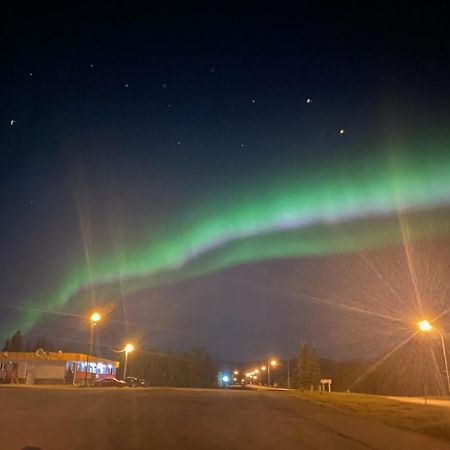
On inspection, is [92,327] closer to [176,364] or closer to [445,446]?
[445,446]

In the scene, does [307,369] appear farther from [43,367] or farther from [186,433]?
[186,433]

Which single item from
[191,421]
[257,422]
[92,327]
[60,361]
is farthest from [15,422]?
[60,361]

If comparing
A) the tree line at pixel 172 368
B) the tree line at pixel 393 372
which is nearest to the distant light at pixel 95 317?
the tree line at pixel 393 372

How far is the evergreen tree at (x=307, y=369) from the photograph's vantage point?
7744 cm

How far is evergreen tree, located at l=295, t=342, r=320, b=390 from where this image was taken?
3049 inches

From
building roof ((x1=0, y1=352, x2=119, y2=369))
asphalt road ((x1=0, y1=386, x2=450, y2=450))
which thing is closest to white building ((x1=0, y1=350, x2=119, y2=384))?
building roof ((x1=0, y1=352, x2=119, y2=369))

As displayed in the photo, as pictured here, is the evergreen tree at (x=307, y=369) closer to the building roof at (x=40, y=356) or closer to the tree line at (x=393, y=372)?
the tree line at (x=393, y=372)

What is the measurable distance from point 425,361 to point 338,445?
46755mm

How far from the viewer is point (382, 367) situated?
6812 centimetres

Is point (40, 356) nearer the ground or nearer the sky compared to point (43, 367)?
nearer the sky

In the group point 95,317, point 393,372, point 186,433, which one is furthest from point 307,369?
point 186,433

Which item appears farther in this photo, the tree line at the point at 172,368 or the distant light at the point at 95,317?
the tree line at the point at 172,368

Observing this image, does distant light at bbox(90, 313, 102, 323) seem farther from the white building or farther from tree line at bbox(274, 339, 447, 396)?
tree line at bbox(274, 339, 447, 396)

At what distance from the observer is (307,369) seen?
256 feet
